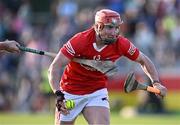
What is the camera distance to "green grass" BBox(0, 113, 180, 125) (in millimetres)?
19594

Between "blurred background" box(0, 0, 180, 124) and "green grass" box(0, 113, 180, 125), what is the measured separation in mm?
864

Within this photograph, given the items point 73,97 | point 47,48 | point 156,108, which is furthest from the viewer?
point 47,48

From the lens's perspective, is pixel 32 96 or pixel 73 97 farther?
pixel 32 96

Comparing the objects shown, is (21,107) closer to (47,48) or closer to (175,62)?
(47,48)

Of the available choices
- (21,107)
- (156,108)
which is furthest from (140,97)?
(21,107)

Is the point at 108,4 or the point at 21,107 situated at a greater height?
the point at 108,4

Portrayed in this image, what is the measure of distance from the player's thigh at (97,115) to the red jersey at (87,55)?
0.32 metres

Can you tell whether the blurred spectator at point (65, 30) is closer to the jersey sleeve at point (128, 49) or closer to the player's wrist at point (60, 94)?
the jersey sleeve at point (128, 49)

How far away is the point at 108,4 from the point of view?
24.8m

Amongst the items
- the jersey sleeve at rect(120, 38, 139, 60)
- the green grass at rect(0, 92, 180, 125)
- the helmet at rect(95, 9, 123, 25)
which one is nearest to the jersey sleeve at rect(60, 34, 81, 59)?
the helmet at rect(95, 9, 123, 25)

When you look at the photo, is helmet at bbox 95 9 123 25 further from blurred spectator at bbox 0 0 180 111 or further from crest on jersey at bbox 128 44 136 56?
blurred spectator at bbox 0 0 180 111

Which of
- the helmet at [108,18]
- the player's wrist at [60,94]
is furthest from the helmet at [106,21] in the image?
the player's wrist at [60,94]

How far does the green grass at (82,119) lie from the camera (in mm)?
19594

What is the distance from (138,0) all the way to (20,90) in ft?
15.2
